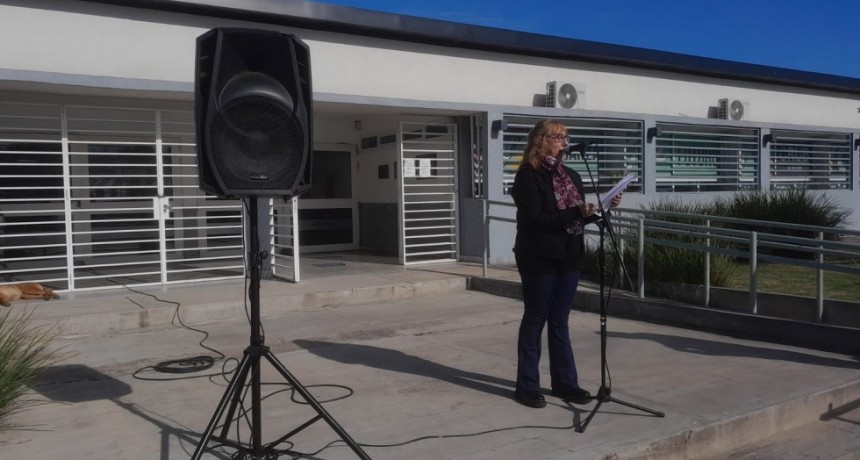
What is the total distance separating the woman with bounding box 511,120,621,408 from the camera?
16.8 ft

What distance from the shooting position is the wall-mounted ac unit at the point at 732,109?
15.4m

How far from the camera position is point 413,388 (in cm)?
590

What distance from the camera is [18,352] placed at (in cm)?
522

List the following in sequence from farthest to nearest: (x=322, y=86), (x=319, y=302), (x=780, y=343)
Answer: (x=322, y=86) < (x=319, y=302) < (x=780, y=343)

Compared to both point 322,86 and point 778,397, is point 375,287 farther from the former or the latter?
point 778,397

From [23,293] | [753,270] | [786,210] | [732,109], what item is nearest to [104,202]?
[23,293]

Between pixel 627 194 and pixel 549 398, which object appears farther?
pixel 627 194

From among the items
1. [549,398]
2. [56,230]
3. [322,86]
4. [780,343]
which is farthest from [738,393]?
[56,230]

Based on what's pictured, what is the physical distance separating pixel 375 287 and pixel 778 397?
5789mm

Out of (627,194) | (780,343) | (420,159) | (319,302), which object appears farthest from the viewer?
(627,194)

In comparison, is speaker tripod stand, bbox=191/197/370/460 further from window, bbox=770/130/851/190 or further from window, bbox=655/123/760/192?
window, bbox=770/130/851/190

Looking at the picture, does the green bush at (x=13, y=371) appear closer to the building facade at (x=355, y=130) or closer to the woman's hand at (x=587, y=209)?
the woman's hand at (x=587, y=209)

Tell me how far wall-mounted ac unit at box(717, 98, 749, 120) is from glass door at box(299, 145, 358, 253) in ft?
25.7

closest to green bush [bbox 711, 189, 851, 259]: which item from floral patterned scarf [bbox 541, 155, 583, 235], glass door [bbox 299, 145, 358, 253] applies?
glass door [bbox 299, 145, 358, 253]
